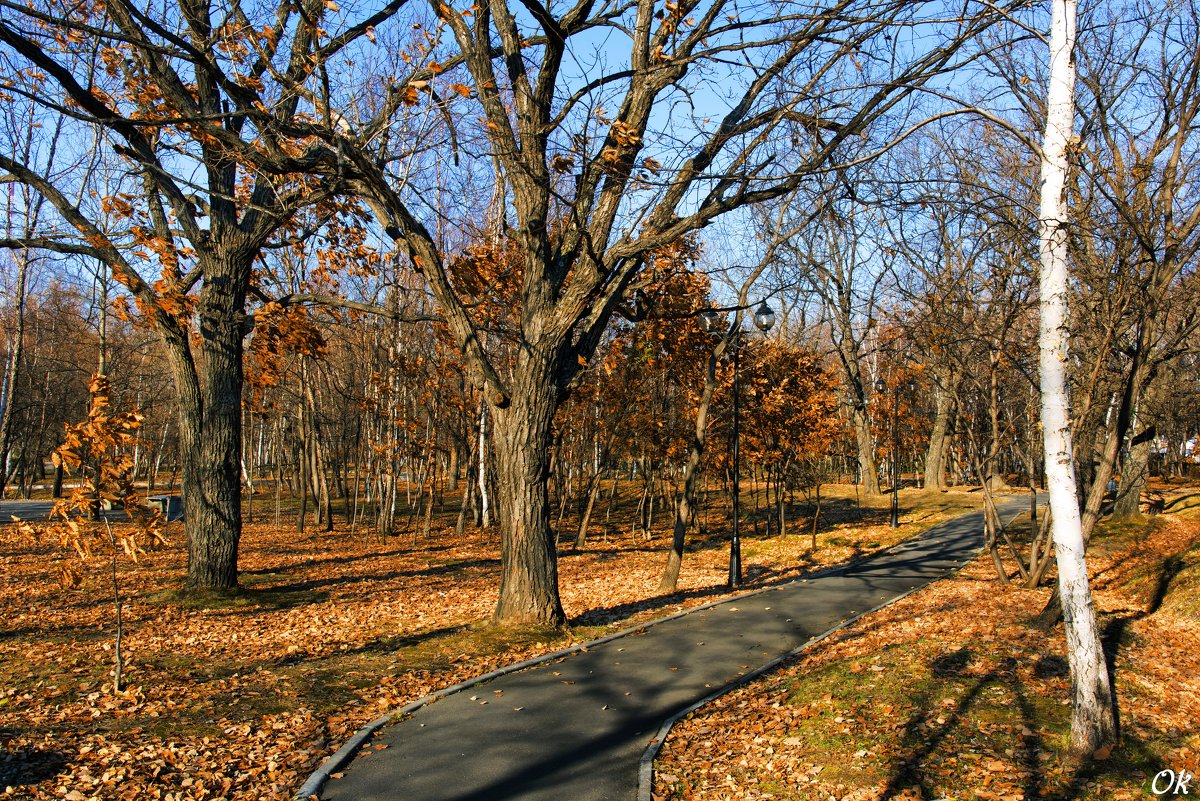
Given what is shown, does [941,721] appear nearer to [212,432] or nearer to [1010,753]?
[1010,753]

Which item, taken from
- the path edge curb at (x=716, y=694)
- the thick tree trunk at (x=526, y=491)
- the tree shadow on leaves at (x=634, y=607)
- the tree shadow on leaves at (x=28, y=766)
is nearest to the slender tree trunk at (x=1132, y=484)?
the path edge curb at (x=716, y=694)

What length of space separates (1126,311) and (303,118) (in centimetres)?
934

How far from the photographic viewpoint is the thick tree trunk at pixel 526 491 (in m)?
9.55

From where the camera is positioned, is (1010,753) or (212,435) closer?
(1010,753)

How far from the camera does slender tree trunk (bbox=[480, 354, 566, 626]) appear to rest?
31.3 feet

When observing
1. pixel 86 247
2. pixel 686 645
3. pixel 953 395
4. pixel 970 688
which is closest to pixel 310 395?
pixel 86 247

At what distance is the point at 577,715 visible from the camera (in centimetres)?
692

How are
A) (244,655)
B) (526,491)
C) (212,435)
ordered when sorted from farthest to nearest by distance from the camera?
(212,435) < (526,491) < (244,655)

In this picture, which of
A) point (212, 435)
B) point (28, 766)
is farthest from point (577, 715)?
point (212, 435)

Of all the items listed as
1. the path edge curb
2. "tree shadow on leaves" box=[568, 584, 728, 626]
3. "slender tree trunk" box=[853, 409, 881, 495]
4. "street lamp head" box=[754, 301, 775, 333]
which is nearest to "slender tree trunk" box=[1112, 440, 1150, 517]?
the path edge curb

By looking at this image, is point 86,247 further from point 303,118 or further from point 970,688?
point 970,688

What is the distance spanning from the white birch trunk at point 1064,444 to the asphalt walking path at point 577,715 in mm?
3262

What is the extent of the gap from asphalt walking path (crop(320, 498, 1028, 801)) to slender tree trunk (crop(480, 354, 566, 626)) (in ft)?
3.62

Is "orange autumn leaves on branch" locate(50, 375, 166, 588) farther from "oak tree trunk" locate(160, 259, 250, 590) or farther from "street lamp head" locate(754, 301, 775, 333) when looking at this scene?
"street lamp head" locate(754, 301, 775, 333)
